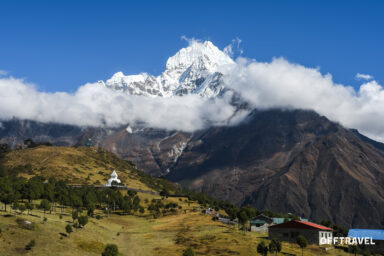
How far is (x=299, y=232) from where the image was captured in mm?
124812

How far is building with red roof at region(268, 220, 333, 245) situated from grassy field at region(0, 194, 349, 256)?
5.50 metres

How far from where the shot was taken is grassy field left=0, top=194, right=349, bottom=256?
270 feet

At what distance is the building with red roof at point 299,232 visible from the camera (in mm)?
123500

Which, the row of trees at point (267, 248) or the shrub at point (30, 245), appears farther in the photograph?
the row of trees at point (267, 248)

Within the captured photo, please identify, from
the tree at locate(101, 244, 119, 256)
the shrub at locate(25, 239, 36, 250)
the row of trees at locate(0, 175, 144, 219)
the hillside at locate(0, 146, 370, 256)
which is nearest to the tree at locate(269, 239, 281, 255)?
the hillside at locate(0, 146, 370, 256)

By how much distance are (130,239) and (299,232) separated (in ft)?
165

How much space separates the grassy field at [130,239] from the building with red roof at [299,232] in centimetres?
550

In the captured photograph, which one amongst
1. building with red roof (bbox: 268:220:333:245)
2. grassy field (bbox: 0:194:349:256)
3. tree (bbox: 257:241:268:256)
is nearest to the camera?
grassy field (bbox: 0:194:349:256)

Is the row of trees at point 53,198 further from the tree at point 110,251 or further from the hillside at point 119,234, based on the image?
the tree at point 110,251

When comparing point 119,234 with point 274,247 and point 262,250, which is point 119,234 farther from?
point 274,247

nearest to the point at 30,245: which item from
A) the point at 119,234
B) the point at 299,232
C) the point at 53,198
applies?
the point at 119,234

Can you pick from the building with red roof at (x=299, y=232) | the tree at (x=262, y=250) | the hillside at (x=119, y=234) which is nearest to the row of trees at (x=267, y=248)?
the tree at (x=262, y=250)

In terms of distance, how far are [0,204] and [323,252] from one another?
9082cm

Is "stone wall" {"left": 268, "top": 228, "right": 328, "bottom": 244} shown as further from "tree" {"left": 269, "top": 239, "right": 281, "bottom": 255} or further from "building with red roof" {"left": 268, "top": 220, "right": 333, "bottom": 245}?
"tree" {"left": 269, "top": 239, "right": 281, "bottom": 255}
